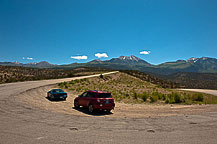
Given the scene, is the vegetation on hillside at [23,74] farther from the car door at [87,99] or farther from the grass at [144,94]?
the car door at [87,99]

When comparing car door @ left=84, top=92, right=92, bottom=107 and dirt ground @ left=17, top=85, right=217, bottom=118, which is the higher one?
car door @ left=84, top=92, right=92, bottom=107

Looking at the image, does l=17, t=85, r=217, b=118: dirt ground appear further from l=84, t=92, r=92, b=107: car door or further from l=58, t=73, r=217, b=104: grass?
l=58, t=73, r=217, b=104: grass

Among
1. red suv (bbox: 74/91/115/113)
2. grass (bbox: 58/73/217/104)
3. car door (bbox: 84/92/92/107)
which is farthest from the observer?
grass (bbox: 58/73/217/104)

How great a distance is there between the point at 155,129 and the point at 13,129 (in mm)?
7255

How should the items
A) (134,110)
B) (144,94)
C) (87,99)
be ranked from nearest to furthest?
(87,99)
(134,110)
(144,94)

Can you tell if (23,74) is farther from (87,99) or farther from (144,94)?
(87,99)

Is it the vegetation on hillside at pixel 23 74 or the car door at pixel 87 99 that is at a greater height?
the vegetation on hillside at pixel 23 74

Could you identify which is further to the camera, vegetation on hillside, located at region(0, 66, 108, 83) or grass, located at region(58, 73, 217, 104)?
vegetation on hillside, located at region(0, 66, 108, 83)

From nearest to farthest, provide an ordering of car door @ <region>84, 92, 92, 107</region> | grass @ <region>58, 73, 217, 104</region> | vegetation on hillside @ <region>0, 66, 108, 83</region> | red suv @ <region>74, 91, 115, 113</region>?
red suv @ <region>74, 91, 115, 113</region>
car door @ <region>84, 92, 92, 107</region>
grass @ <region>58, 73, 217, 104</region>
vegetation on hillside @ <region>0, 66, 108, 83</region>

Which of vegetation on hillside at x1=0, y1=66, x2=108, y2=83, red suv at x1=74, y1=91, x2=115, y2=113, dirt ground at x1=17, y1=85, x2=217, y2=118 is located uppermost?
vegetation on hillside at x1=0, y1=66, x2=108, y2=83

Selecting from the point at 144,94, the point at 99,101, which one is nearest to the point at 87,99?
the point at 99,101

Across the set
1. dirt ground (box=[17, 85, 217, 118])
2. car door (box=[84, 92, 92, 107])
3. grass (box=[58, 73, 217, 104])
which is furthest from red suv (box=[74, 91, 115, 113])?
grass (box=[58, 73, 217, 104])

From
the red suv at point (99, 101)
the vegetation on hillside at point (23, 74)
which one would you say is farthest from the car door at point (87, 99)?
the vegetation on hillside at point (23, 74)

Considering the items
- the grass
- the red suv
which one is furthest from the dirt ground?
the grass
